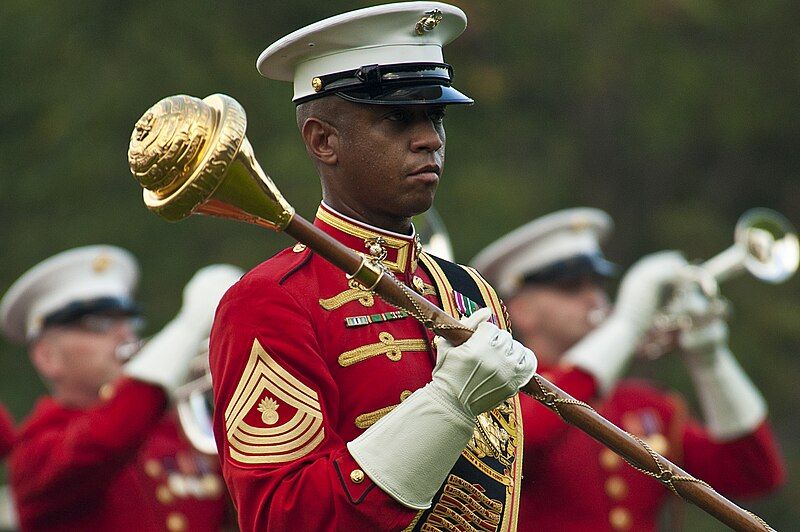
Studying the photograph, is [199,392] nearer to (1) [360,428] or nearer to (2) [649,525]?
(2) [649,525]

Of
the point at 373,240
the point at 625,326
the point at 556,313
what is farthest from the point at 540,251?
the point at 373,240

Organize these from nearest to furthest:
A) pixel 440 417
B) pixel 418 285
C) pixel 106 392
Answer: pixel 440 417
pixel 418 285
pixel 106 392

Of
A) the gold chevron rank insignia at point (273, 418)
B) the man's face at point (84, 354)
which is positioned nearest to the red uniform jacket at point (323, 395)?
the gold chevron rank insignia at point (273, 418)

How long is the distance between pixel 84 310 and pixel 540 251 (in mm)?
1962

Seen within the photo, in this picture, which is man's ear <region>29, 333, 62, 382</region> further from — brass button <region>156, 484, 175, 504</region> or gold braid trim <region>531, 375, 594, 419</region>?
gold braid trim <region>531, 375, 594, 419</region>

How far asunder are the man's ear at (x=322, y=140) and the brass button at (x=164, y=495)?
4.32 metres

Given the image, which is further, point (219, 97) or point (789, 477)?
point (789, 477)

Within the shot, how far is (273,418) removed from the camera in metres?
4.20

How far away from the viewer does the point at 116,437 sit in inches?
301

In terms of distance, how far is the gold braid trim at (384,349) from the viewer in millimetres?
4359

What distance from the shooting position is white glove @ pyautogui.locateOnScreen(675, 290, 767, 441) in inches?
321

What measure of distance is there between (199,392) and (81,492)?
87 centimetres

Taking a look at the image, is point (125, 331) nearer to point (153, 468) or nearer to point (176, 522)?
point (153, 468)

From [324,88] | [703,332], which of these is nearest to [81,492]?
[703,332]
